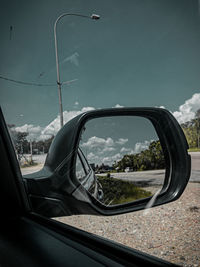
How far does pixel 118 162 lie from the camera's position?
1328 millimetres

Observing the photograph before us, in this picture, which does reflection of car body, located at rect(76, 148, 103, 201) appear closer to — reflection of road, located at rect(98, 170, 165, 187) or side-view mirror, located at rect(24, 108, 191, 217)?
side-view mirror, located at rect(24, 108, 191, 217)

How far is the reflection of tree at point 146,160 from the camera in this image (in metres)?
1.29

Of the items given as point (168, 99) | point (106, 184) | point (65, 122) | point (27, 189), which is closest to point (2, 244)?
point (27, 189)

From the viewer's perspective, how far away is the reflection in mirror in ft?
4.33

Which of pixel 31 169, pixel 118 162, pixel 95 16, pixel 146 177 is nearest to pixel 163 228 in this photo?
pixel 146 177

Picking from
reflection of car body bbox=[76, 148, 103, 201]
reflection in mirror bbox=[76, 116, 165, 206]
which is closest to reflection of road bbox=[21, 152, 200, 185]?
reflection in mirror bbox=[76, 116, 165, 206]

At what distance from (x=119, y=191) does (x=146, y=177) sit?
221 mm

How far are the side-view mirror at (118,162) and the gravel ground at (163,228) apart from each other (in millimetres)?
49

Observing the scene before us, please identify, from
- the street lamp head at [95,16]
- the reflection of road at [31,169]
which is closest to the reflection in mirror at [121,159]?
A: the reflection of road at [31,169]

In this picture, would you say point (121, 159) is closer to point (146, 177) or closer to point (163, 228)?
point (146, 177)

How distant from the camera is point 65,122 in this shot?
165cm

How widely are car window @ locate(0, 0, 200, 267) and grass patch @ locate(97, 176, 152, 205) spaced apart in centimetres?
5

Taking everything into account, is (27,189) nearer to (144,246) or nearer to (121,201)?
(121,201)

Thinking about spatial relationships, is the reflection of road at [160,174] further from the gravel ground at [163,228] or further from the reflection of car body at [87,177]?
the reflection of car body at [87,177]
